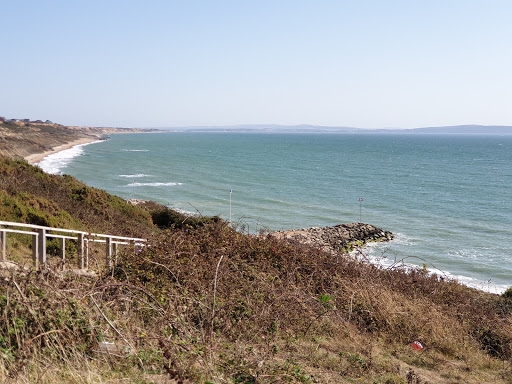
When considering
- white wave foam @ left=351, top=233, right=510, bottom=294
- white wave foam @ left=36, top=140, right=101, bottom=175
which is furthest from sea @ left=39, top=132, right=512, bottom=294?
white wave foam @ left=36, top=140, right=101, bottom=175

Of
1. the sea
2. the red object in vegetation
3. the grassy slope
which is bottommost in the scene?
the sea

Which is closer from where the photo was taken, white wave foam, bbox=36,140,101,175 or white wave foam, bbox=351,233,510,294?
white wave foam, bbox=351,233,510,294

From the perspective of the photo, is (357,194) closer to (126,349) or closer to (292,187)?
(292,187)

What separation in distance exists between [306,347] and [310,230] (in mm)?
29420

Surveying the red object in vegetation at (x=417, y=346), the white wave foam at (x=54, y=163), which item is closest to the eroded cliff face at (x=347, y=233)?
the red object in vegetation at (x=417, y=346)

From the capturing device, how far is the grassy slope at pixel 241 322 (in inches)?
193

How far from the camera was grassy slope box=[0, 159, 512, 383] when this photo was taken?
491 cm

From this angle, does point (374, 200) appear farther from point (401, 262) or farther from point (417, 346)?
point (417, 346)

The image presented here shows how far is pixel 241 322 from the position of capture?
6652mm

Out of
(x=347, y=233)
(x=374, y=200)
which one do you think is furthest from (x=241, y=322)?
(x=374, y=200)

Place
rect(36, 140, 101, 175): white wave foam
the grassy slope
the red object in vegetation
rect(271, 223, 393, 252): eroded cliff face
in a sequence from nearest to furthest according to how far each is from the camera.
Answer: the grassy slope
the red object in vegetation
rect(271, 223, 393, 252): eroded cliff face
rect(36, 140, 101, 175): white wave foam

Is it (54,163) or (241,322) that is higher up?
(241,322)

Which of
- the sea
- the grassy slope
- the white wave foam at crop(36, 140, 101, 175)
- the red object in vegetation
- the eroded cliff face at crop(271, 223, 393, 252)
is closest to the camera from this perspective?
the grassy slope

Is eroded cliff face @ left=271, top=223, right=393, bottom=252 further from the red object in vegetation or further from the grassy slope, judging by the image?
the red object in vegetation
